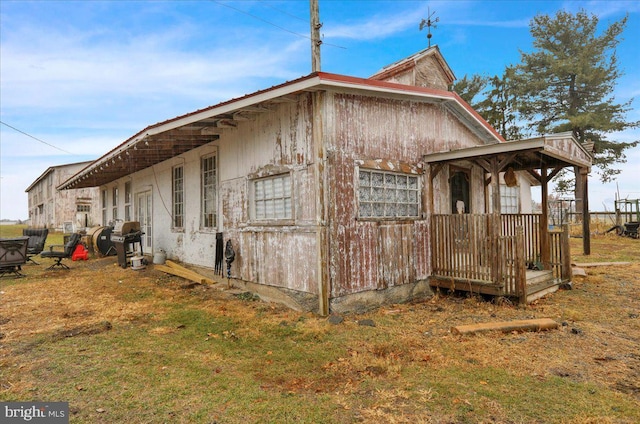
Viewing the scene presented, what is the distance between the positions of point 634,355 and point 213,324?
5.14 m

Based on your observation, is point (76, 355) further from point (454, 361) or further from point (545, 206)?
point (545, 206)

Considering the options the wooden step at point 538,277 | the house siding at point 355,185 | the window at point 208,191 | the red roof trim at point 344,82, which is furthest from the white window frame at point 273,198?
the wooden step at point 538,277

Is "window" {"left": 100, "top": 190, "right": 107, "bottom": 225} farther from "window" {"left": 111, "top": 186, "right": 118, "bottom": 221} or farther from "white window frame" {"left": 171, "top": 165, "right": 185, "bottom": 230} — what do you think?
"white window frame" {"left": 171, "top": 165, "right": 185, "bottom": 230}

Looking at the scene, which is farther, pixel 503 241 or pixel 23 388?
pixel 503 241

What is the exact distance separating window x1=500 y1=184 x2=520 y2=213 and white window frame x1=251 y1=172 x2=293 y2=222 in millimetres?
6411

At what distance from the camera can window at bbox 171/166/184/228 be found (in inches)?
381

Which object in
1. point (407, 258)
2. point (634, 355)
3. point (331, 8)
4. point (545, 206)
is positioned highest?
point (331, 8)

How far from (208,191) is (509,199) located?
7.97 m

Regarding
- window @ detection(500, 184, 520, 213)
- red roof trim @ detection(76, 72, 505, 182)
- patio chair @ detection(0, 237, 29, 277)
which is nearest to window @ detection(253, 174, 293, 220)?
red roof trim @ detection(76, 72, 505, 182)

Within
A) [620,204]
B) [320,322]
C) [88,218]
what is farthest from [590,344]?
[88,218]

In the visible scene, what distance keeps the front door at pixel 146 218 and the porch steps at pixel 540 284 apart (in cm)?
1028

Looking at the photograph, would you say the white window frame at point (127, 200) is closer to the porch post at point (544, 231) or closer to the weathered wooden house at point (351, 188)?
the weathered wooden house at point (351, 188)

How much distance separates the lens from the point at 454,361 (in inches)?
150

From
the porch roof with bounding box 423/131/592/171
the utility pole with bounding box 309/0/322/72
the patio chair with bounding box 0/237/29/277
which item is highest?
the utility pole with bounding box 309/0/322/72
